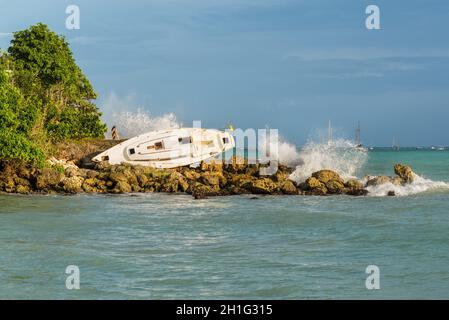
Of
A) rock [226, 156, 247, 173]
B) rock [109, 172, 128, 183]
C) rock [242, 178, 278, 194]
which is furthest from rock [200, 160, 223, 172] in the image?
rock [109, 172, 128, 183]

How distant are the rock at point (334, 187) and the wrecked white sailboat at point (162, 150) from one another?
34.3 feet

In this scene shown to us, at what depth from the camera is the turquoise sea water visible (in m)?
16.7

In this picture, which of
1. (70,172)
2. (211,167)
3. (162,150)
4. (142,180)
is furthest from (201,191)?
(162,150)

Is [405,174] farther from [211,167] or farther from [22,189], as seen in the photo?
[22,189]

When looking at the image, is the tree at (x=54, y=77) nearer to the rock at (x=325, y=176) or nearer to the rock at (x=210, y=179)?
the rock at (x=210, y=179)

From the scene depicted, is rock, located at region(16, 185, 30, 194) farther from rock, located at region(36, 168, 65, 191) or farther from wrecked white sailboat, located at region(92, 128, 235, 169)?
wrecked white sailboat, located at region(92, 128, 235, 169)

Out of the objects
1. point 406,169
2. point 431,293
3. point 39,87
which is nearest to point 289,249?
point 431,293

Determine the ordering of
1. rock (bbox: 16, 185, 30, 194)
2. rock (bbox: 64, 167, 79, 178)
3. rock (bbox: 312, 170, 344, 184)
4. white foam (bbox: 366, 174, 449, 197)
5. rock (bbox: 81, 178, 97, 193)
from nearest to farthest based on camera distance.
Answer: rock (bbox: 16, 185, 30, 194) → white foam (bbox: 366, 174, 449, 197) → rock (bbox: 81, 178, 97, 193) → rock (bbox: 312, 170, 344, 184) → rock (bbox: 64, 167, 79, 178)

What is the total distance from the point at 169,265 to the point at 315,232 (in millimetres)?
8179

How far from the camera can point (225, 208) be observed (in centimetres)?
3309

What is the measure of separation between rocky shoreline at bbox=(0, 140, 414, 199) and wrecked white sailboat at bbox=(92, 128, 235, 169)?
2116 millimetres
